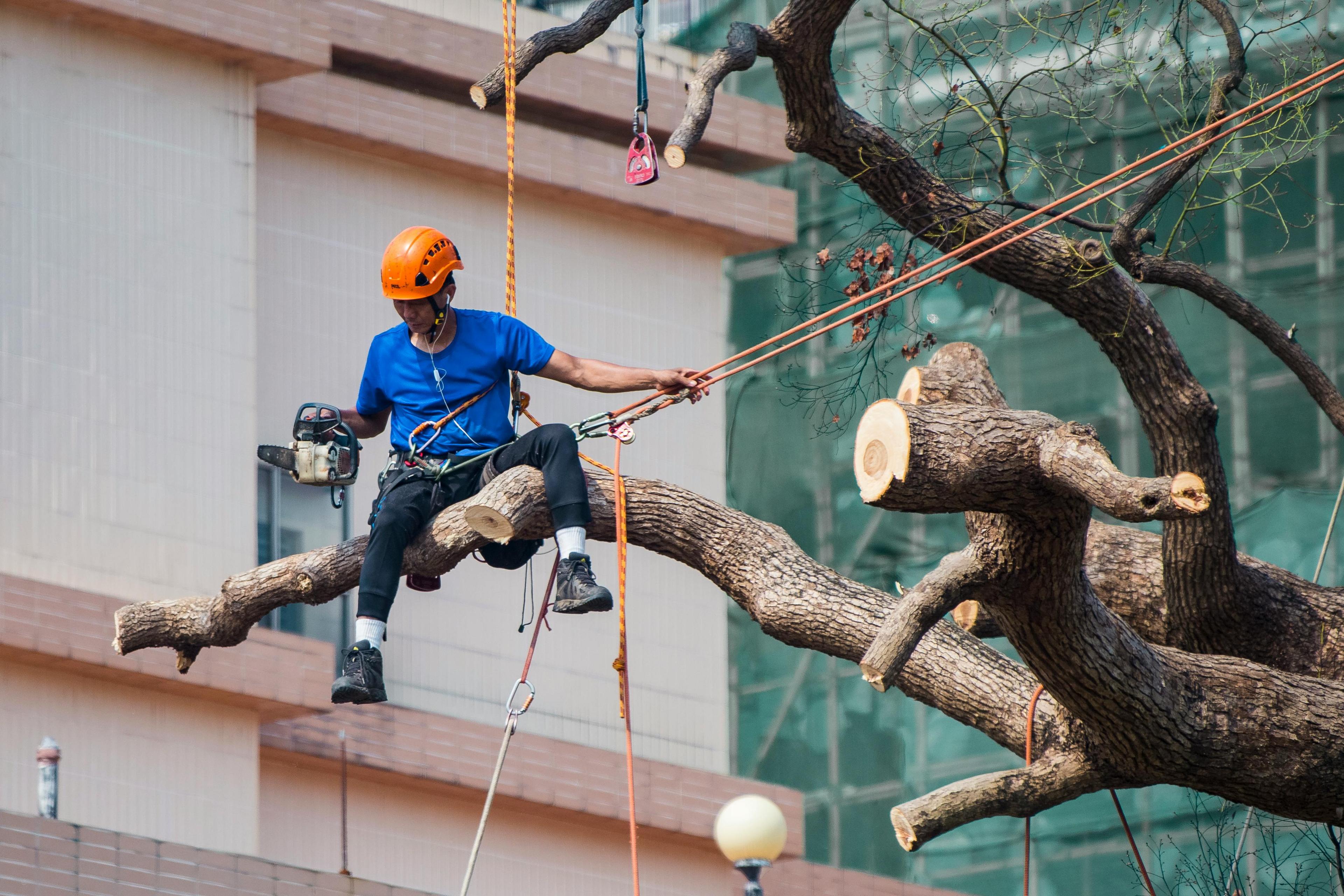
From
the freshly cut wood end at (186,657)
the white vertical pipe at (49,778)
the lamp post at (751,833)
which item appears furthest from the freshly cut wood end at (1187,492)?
the white vertical pipe at (49,778)

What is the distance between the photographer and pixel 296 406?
55.9ft

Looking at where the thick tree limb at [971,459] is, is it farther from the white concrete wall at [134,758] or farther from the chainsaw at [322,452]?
the white concrete wall at [134,758]

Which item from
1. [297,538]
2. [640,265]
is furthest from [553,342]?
[297,538]

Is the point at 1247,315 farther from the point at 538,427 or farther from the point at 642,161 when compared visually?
the point at 538,427

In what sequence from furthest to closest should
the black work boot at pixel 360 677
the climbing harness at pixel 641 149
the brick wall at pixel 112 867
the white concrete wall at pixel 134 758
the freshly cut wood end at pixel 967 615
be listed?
the white concrete wall at pixel 134 758, the brick wall at pixel 112 867, the freshly cut wood end at pixel 967 615, the climbing harness at pixel 641 149, the black work boot at pixel 360 677

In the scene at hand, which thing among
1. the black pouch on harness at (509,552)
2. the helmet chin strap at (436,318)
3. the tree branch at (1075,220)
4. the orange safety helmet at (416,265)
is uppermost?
the tree branch at (1075,220)

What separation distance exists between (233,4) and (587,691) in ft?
19.2

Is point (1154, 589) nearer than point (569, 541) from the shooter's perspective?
No

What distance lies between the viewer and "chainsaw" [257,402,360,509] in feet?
31.0

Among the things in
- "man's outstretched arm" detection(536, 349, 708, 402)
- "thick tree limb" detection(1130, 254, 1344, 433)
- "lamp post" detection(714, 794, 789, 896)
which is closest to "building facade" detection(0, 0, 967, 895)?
"lamp post" detection(714, 794, 789, 896)

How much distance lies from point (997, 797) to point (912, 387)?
1.48 meters

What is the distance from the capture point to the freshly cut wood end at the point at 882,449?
7.10m

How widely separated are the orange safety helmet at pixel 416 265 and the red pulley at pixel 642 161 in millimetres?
755

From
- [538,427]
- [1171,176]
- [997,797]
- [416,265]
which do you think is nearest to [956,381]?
[997,797]
